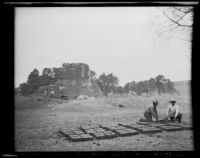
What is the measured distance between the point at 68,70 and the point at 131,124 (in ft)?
4.32

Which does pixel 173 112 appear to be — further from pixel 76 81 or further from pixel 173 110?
pixel 76 81

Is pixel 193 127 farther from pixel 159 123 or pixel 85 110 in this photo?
pixel 85 110

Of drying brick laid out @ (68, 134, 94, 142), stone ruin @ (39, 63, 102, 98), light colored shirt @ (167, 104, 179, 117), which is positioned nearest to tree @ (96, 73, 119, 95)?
stone ruin @ (39, 63, 102, 98)

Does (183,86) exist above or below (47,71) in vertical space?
below

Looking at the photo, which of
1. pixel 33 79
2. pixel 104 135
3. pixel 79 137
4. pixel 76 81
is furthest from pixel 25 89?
pixel 104 135

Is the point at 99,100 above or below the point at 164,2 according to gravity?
below

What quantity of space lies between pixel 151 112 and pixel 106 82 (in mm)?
853

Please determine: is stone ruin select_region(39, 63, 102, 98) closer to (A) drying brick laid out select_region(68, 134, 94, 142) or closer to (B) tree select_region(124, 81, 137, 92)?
(B) tree select_region(124, 81, 137, 92)

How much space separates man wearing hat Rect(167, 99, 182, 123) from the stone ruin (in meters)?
1.13

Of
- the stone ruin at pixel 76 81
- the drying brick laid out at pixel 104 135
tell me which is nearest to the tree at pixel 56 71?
the stone ruin at pixel 76 81

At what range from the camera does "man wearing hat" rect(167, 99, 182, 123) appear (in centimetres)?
446

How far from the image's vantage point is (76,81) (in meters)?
4.51

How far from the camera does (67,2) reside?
14.3 feet
